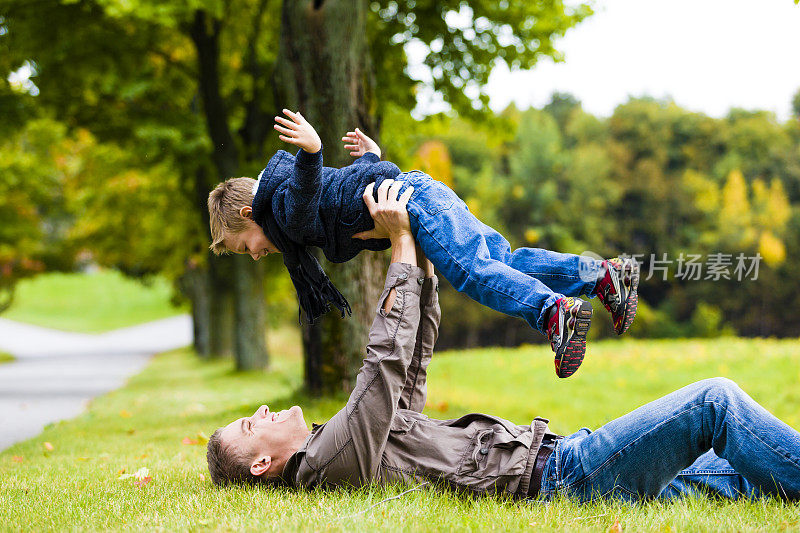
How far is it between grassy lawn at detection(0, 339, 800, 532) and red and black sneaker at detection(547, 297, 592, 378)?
652mm

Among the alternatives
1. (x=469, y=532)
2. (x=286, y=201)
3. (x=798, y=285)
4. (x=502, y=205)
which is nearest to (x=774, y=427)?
(x=469, y=532)

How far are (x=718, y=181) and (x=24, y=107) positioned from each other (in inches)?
1646

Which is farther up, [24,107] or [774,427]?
[24,107]

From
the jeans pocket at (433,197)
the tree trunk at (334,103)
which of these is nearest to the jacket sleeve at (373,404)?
the jeans pocket at (433,197)

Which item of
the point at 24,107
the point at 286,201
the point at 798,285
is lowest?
the point at 798,285

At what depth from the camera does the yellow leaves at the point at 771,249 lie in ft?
135

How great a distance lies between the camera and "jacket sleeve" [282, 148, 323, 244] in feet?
12.8

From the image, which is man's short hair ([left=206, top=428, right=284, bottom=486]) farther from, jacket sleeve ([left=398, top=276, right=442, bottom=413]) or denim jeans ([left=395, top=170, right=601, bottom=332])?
denim jeans ([left=395, top=170, right=601, bottom=332])

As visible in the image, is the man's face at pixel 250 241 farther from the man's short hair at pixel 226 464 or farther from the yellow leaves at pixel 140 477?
the yellow leaves at pixel 140 477

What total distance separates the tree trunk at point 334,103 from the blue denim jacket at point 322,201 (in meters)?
3.55

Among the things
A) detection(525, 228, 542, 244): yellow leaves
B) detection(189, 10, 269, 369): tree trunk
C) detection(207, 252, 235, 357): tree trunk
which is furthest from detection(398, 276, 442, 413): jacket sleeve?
→ detection(525, 228, 542, 244): yellow leaves

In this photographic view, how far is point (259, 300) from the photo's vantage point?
16469mm

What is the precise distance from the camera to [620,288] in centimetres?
399

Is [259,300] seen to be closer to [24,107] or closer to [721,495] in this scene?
[24,107]
